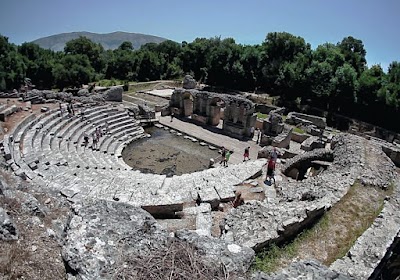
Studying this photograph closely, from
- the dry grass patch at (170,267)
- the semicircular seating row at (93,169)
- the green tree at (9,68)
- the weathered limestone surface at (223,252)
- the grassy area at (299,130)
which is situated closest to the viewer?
the dry grass patch at (170,267)

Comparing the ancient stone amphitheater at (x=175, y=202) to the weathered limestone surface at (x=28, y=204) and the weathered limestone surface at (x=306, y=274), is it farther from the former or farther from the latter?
the weathered limestone surface at (x=28, y=204)

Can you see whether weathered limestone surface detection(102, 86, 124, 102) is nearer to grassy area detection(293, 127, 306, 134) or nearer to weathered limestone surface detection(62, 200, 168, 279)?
grassy area detection(293, 127, 306, 134)

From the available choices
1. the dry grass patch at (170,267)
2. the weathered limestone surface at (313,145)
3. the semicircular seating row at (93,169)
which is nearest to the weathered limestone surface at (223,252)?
the dry grass patch at (170,267)

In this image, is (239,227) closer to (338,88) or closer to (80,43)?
(338,88)

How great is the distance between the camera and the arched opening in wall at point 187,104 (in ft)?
97.6

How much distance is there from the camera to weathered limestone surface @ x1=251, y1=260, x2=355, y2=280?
449cm

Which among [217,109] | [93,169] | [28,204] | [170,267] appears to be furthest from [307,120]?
[170,267]

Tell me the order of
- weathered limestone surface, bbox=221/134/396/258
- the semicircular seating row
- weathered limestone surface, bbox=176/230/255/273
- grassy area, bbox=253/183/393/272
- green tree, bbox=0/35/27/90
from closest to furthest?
weathered limestone surface, bbox=176/230/255/273
grassy area, bbox=253/183/393/272
weathered limestone surface, bbox=221/134/396/258
the semicircular seating row
green tree, bbox=0/35/27/90

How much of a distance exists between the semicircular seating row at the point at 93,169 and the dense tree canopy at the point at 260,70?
56.3 ft

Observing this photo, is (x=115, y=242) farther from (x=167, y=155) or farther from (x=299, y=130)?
(x=299, y=130)

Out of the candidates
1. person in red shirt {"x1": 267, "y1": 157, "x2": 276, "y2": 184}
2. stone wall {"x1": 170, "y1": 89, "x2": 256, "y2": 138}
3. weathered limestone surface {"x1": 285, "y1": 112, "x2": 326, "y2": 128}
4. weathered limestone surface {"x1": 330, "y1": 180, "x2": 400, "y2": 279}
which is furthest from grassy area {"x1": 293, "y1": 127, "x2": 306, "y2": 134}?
weathered limestone surface {"x1": 330, "y1": 180, "x2": 400, "y2": 279}

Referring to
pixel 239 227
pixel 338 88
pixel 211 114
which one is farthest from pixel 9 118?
pixel 338 88

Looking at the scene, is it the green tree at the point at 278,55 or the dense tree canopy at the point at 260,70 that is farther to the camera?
the green tree at the point at 278,55

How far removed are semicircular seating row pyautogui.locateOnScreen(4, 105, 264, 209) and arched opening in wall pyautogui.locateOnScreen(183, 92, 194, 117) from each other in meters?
7.16
